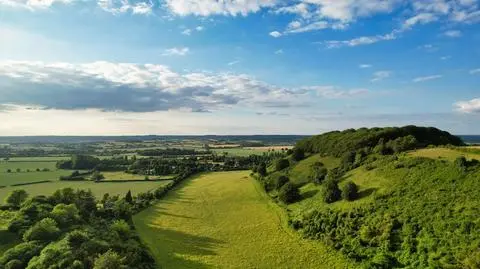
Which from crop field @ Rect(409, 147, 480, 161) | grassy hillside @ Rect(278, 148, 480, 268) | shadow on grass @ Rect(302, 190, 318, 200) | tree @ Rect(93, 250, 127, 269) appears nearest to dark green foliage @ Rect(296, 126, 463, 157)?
crop field @ Rect(409, 147, 480, 161)

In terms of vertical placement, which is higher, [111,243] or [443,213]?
[443,213]

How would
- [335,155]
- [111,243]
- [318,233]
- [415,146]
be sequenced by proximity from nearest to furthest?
1. [111,243]
2. [318,233]
3. [415,146]
4. [335,155]

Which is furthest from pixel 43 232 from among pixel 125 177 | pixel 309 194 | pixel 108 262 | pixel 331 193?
pixel 125 177

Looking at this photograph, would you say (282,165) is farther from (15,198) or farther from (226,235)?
(15,198)

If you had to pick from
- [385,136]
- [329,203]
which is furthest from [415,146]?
[329,203]

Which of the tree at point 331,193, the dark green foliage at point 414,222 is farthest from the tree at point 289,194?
the dark green foliage at point 414,222

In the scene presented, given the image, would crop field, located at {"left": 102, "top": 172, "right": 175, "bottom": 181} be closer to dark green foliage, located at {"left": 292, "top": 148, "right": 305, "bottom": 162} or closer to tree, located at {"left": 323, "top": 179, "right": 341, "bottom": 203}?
dark green foliage, located at {"left": 292, "top": 148, "right": 305, "bottom": 162}

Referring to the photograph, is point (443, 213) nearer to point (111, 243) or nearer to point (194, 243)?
point (194, 243)
